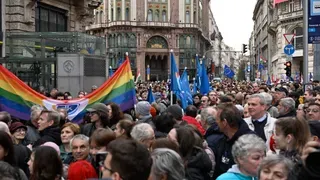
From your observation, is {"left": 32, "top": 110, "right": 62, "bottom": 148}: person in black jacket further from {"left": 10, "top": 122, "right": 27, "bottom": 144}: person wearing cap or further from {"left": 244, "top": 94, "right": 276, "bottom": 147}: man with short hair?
{"left": 244, "top": 94, "right": 276, "bottom": 147}: man with short hair

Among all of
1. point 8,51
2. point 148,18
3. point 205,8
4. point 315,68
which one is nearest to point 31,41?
point 8,51

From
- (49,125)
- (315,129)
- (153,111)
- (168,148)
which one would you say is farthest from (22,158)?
(153,111)

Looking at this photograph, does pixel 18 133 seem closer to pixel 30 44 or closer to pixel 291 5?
pixel 30 44

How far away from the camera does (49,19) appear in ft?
76.7

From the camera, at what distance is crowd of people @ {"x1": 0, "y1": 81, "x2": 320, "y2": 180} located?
3.63 metres

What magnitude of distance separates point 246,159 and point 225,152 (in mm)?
1531

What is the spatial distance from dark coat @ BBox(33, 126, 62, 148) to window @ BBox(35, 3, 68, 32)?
1476 centimetres

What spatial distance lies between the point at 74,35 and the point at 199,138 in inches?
566

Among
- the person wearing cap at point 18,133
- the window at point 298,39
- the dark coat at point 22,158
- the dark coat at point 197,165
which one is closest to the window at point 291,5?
the window at point 298,39

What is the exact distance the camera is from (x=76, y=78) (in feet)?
62.2

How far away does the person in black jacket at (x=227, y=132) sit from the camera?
20.7ft

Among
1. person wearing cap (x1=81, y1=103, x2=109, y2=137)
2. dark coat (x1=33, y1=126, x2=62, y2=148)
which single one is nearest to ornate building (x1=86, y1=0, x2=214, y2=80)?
person wearing cap (x1=81, y1=103, x2=109, y2=137)

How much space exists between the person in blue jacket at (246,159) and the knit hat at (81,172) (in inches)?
53.6

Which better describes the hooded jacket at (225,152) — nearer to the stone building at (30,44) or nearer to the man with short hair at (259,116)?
the man with short hair at (259,116)
